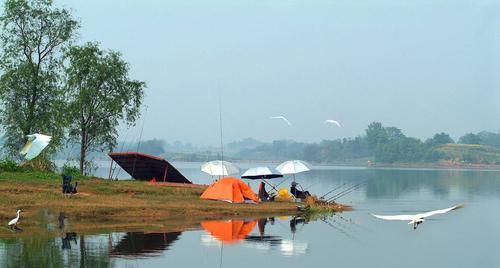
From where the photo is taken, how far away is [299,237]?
33250 millimetres

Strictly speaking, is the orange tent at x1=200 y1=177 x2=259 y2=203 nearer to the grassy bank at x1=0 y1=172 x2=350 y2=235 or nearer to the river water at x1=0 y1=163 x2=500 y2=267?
the grassy bank at x1=0 y1=172 x2=350 y2=235

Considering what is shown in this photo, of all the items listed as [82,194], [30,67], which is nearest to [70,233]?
[82,194]

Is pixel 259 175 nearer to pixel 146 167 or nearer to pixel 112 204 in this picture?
pixel 146 167

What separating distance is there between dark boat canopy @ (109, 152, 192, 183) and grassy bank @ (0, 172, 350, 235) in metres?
2.57

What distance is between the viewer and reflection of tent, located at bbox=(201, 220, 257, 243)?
31.6 m

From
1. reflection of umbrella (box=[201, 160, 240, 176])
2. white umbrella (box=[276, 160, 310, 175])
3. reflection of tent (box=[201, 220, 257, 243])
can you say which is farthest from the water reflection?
white umbrella (box=[276, 160, 310, 175])

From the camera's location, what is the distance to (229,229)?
1361 inches

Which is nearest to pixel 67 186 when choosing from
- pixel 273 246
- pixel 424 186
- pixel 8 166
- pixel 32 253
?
pixel 8 166

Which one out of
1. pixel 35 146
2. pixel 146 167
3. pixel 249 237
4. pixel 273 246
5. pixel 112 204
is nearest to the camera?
pixel 273 246

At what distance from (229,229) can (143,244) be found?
6969 millimetres

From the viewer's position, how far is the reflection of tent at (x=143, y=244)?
1046 inches

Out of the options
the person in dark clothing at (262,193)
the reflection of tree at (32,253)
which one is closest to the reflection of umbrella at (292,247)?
the reflection of tree at (32,253)

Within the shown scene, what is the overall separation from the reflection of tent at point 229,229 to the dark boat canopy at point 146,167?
11.9 meters

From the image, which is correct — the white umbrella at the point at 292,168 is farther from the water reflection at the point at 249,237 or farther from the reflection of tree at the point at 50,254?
the reflection of tree at the point at 50,254
